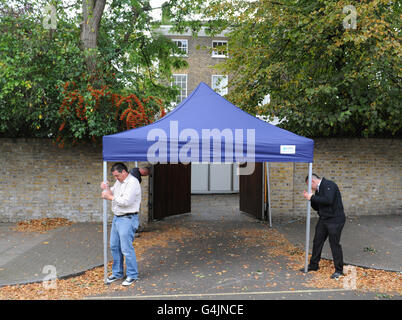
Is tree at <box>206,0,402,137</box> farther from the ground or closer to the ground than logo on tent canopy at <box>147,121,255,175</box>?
farther from the ground

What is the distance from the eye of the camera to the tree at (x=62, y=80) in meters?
8.48

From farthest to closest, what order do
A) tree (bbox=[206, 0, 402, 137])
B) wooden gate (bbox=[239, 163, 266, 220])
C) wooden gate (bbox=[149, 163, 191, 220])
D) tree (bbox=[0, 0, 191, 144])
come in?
wooden gate (bbox=[239, 163, 266, 220]) → wooden gate (bbox=[149, 163, 191, 220]) → tree (bbox=[206, 0, 402, 137]) → tree (bbox=[0, 0, 191, 144])

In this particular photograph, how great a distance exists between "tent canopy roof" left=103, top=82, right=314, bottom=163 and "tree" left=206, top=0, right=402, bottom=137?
394 cm

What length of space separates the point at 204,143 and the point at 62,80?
16.6ft

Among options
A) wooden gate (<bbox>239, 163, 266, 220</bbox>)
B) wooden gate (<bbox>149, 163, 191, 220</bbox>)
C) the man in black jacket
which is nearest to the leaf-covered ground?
the man in black jacket

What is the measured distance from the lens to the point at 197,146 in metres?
5.79

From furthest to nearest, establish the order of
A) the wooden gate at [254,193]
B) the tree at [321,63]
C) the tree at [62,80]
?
the wooden gate at [254,193] < the tree at [321,63] < the tree at [62,80]

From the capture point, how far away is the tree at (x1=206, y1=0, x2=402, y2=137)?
916 cm

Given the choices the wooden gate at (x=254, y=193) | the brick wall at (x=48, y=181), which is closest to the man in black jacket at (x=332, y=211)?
the wooden gate at (x=254, y=193)

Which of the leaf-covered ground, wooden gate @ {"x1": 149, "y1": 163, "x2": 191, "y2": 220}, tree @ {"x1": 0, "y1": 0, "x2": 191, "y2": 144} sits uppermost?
tree @ {"x1": 0, "y1": 0, "x2": 191, "y2": 144}

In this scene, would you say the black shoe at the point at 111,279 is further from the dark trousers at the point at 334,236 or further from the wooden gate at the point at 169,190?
the wooden gate at the point at 169,190

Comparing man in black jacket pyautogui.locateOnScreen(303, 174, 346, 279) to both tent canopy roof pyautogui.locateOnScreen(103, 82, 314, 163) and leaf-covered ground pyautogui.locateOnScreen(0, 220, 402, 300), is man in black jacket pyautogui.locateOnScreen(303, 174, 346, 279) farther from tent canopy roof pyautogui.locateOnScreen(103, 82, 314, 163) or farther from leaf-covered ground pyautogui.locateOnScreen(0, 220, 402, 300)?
tent canopy roof pyautogui.locateOnScreen(103, 82, 314, 163)

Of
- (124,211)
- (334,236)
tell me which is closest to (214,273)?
(124,211)
